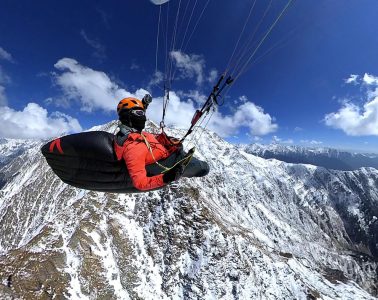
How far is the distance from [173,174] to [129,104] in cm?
311

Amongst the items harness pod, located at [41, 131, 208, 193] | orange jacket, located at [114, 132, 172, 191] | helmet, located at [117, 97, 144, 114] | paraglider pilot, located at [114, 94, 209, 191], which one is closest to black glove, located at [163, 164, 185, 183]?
paraglider pilot, located at [114, 94, 209, 191]

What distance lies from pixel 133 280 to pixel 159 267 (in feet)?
24.8

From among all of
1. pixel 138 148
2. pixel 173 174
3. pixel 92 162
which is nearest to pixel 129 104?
pixel 138 148

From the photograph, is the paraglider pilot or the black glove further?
the black glove

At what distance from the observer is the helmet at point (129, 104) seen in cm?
1176

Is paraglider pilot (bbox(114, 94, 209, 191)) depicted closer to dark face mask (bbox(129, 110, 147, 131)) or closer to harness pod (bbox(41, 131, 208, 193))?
dark face mask (bbox(129, 110, 147, 131))

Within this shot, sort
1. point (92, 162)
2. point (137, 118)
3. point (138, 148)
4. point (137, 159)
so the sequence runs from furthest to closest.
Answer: point (92, 162) < point (137, 118) < point (138, 148) < point (137, 159)

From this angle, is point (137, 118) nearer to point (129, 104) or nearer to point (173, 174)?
point (129, 104)

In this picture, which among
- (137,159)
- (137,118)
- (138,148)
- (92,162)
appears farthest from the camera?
(92,162)

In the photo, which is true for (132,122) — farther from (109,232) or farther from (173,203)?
(173,203)

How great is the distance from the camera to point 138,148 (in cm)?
1104

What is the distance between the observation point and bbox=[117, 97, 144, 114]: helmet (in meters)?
11.8

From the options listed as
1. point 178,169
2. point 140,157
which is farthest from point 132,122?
point 178,169

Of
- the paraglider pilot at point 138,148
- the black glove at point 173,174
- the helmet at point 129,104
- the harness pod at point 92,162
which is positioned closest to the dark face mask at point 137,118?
the paraglider pilot at point 138,148
